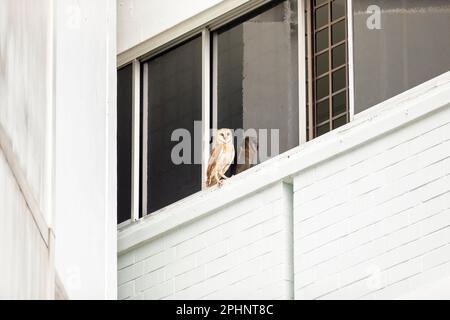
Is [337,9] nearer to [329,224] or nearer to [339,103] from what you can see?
[339,103]

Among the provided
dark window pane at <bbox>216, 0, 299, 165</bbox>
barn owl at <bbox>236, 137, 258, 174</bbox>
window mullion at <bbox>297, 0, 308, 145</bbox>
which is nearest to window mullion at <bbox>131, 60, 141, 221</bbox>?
dark window pane at <bbox>216, 0, 299, 165</bbox>

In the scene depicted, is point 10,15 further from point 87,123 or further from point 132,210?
point 132,210

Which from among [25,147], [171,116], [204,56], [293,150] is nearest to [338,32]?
[293,150]

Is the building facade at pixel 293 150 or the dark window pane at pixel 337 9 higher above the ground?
the dark window pane at pixel 337 9

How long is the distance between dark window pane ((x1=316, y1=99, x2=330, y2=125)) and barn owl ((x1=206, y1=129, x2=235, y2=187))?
2.97 ft

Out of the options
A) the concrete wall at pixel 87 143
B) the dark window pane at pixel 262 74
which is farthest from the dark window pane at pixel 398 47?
the concrete wall at pixel 87 143

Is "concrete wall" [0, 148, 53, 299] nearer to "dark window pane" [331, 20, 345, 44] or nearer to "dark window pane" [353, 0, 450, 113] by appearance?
"dark window pane" [353, 0, 450, 113]

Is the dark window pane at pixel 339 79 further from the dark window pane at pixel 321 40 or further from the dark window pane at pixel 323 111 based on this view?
the dark window pane at pixel 321 40

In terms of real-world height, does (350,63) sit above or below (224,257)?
above

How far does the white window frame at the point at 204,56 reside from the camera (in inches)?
504

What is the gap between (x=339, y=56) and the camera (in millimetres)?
12539

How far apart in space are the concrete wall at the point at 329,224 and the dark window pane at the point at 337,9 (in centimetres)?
94

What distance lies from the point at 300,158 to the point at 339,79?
2.34 ft

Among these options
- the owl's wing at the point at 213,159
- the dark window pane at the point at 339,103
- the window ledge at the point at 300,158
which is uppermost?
the dark window pane at the point at 339,103
